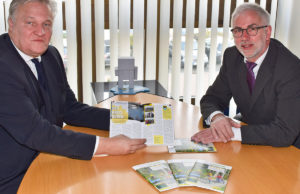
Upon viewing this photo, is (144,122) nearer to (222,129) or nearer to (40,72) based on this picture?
(222,129)

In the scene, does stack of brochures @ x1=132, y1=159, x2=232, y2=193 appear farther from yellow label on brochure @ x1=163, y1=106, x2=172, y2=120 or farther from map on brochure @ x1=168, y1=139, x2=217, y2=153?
yellow label on brochure @ x1=163, y1=106, x2=172, y2=120

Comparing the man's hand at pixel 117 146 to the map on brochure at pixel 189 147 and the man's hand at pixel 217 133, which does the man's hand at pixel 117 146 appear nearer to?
the map on brochure at pixel 189 147

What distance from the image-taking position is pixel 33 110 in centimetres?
152

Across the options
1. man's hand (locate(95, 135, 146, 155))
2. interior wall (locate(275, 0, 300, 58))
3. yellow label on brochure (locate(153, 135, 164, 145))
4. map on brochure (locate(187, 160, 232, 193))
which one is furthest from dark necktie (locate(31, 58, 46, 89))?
interior wall (locate(275, 0, 300, 58))

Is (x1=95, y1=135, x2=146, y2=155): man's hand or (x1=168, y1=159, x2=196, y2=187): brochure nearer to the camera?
(x1=168, y1=159, x2=196, y2=187): brochure

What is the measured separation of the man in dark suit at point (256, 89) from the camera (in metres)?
1.77

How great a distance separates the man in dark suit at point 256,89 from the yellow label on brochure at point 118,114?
389mm

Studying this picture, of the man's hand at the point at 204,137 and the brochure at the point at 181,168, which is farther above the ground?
the man's hand at the point at 204,137

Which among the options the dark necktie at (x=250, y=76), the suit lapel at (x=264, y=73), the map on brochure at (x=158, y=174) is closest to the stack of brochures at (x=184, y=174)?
the map on brochure at (x=158, y=174)

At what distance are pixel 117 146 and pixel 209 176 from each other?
44 cm

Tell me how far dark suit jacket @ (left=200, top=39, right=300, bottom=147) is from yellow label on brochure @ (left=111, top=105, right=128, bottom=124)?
1.80 ft

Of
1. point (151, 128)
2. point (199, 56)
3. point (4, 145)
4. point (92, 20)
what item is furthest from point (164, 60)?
point (4, 145)

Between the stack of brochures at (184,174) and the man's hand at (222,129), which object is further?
the man's hand at (222,129)

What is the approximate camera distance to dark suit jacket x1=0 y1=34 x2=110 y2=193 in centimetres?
149
